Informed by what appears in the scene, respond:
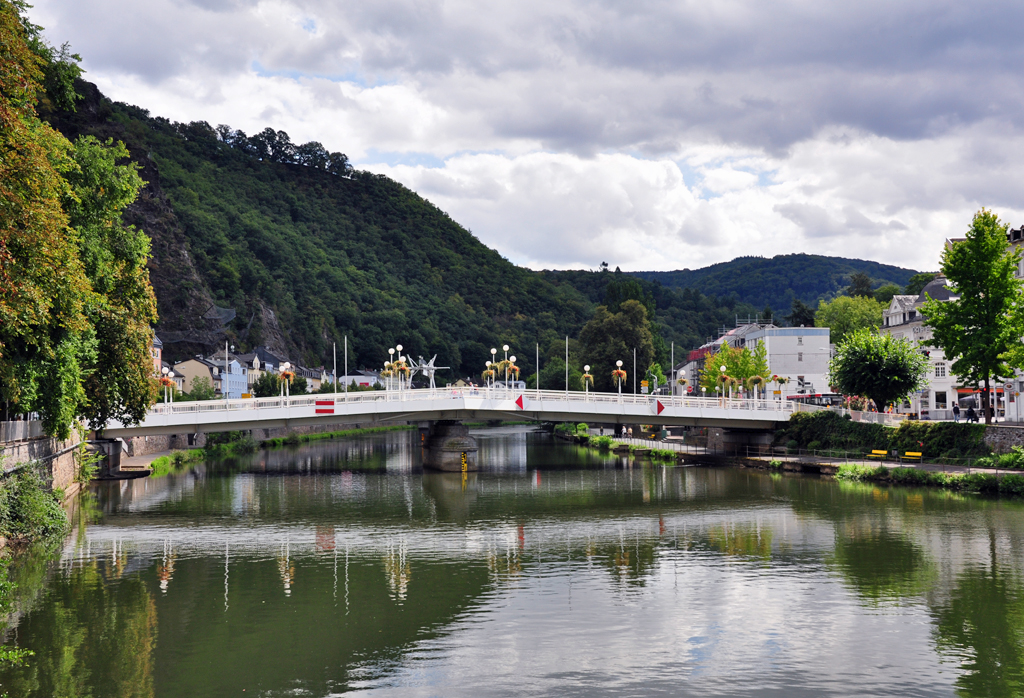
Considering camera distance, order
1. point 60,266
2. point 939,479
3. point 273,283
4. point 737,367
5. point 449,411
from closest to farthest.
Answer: point 60,266
point 939,479
point 449,411
point 737,367
point 273,283

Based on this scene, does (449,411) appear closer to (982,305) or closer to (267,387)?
(982,305)

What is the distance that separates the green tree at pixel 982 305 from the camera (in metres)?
50.5

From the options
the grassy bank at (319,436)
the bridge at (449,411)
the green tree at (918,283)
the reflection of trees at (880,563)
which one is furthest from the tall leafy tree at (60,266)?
the green tree at (918,283)

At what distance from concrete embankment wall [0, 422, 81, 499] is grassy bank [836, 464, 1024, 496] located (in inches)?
1642

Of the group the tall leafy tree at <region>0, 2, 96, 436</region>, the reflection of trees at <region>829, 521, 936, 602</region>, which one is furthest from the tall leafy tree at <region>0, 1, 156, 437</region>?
the reflection of trees at <region>829, 521, 936, 602</region>

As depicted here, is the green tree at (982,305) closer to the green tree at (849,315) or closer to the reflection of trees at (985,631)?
the reflection of trees at (985,631)

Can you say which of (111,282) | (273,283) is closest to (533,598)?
(111,282)

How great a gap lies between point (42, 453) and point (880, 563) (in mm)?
33857

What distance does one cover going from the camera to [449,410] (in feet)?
206

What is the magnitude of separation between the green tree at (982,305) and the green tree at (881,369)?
29.5 ft

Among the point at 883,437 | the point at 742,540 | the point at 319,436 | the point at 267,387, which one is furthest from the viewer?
the point at 267,387

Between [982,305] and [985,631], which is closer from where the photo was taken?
[985,631]

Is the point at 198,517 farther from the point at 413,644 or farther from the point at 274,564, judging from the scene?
the point at 413,644

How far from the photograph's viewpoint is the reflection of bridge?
189 feet
